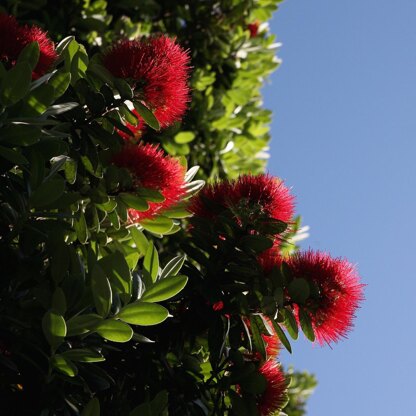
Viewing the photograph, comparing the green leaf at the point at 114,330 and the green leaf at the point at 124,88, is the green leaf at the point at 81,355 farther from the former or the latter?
the green leaf at the point at 124,88

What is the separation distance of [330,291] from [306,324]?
0.10m

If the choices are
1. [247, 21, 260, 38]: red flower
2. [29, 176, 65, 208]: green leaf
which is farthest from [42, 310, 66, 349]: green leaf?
[247, 21, 260, 38]: red flower

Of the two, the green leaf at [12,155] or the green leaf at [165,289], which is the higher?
the green leaf at [12,155]

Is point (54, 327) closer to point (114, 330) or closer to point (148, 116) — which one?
point (114, 330)

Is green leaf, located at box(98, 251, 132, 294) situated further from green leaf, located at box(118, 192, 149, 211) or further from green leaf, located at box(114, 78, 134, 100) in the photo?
green leaf, located at box(114, 78, 134, 100)

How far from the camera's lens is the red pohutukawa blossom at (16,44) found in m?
1.77

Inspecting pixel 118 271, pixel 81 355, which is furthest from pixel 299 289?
pixel 81 355

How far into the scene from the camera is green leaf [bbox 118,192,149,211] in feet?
6.12

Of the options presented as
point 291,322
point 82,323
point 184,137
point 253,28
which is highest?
point 253,28

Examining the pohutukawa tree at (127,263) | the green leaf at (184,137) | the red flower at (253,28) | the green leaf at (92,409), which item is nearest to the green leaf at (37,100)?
the pohutukawa tree at (127,263)

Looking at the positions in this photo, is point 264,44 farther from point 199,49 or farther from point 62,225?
point 62,225

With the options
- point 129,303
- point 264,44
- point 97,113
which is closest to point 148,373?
point 129,303

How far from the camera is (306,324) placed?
1917 mm

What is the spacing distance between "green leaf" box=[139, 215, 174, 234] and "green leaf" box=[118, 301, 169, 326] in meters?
0.42
